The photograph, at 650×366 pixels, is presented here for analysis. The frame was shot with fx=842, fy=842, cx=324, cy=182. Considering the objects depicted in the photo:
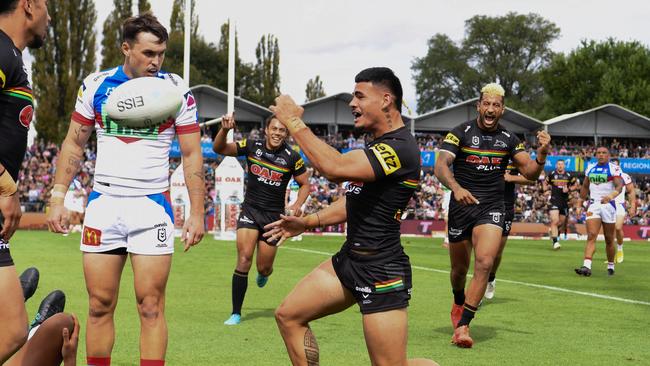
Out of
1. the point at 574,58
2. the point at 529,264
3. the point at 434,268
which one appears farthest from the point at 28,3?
the point at 574,58

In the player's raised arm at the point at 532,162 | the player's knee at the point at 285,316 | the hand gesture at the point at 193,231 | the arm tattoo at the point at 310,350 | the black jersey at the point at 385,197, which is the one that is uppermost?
the player's raised arm at the point at 532,162

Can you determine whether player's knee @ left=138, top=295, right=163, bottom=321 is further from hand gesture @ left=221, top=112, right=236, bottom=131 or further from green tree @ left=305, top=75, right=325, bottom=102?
green tree @ left=305, top=75, right=325, bottom=102

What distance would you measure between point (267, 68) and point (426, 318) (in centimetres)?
7158

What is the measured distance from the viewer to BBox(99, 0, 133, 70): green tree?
5922 cm

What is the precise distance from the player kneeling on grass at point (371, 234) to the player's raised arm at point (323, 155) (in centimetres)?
1

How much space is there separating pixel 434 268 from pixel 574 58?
68983 mm

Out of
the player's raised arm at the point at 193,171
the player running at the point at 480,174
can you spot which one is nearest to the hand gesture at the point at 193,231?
the player's raised arm at the point at 193,171

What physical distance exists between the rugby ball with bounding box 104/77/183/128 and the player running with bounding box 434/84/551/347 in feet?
14.4

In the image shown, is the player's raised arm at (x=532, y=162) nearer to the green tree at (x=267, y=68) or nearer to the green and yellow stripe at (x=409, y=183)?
the green and yellow stripe at (x=409, y=183)

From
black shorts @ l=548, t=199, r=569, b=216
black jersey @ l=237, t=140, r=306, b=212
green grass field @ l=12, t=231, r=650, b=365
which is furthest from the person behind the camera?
black shorts @ l=548, t=199, r=569, b=216

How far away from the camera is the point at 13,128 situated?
15.1 feet

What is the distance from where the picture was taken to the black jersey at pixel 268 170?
11.1 m

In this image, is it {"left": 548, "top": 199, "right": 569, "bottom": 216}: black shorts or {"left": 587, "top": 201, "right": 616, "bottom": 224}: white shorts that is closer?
{"left": 587, "top": 201, "right": 616, "bottom": 224}: white shorts

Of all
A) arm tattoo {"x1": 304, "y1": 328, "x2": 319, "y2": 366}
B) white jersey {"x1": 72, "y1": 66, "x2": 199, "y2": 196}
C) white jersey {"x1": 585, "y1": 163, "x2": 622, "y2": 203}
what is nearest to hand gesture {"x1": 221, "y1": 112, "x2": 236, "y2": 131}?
white jersey {"x1": 72, "y1": 66, "x2": 199, "y2": 196}
